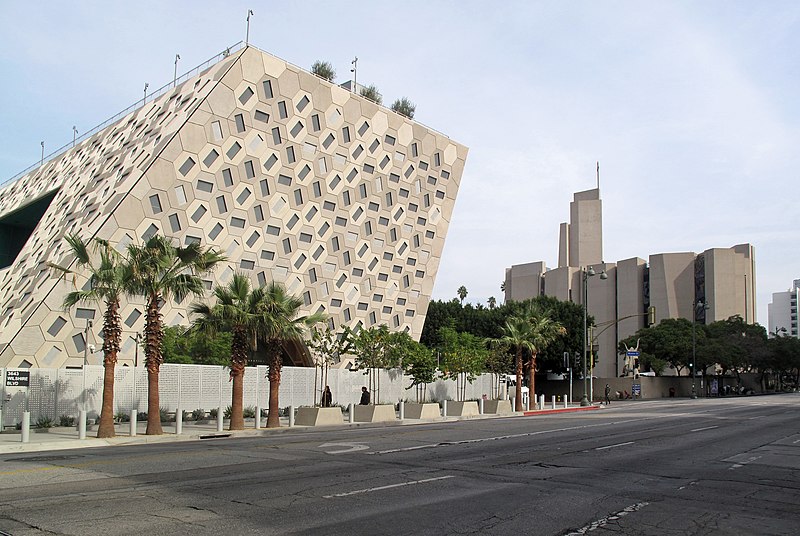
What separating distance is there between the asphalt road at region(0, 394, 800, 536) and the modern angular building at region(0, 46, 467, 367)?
24.1 m

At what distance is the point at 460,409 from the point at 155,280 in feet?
62.3

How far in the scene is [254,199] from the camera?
47.2 m

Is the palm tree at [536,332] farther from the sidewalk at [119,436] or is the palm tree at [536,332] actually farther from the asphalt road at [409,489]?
the asphalt road at [409,489]

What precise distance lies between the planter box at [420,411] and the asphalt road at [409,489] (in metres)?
15.1

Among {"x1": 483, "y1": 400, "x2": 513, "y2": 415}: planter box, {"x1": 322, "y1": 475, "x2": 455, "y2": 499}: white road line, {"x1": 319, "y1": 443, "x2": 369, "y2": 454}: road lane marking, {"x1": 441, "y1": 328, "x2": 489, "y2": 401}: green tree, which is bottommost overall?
{"x1": 483, "y1": 400, "x2": 513, "y2": 415}: planter box

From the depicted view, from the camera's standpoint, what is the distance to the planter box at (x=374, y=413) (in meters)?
33.1

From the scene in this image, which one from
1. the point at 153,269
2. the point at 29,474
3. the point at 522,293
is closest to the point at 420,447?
the point at 29,474

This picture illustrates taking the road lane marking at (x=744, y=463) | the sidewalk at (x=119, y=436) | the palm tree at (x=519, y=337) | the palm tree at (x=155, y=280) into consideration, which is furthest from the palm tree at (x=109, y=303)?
the palm tree at (x=519, y=337)

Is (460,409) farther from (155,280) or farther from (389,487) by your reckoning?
(389,487)

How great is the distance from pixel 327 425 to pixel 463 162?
127ft

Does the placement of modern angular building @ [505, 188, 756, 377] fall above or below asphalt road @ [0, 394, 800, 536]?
above

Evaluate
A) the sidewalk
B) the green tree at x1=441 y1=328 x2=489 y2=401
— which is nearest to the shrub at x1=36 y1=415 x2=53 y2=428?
the sidewalk

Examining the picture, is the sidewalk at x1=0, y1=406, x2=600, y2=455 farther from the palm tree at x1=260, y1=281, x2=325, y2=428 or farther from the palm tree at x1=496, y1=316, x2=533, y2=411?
the palm tree at x1=496, y1=316, x2=533, y2=411

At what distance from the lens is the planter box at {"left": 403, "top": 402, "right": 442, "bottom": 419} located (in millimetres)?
35094
